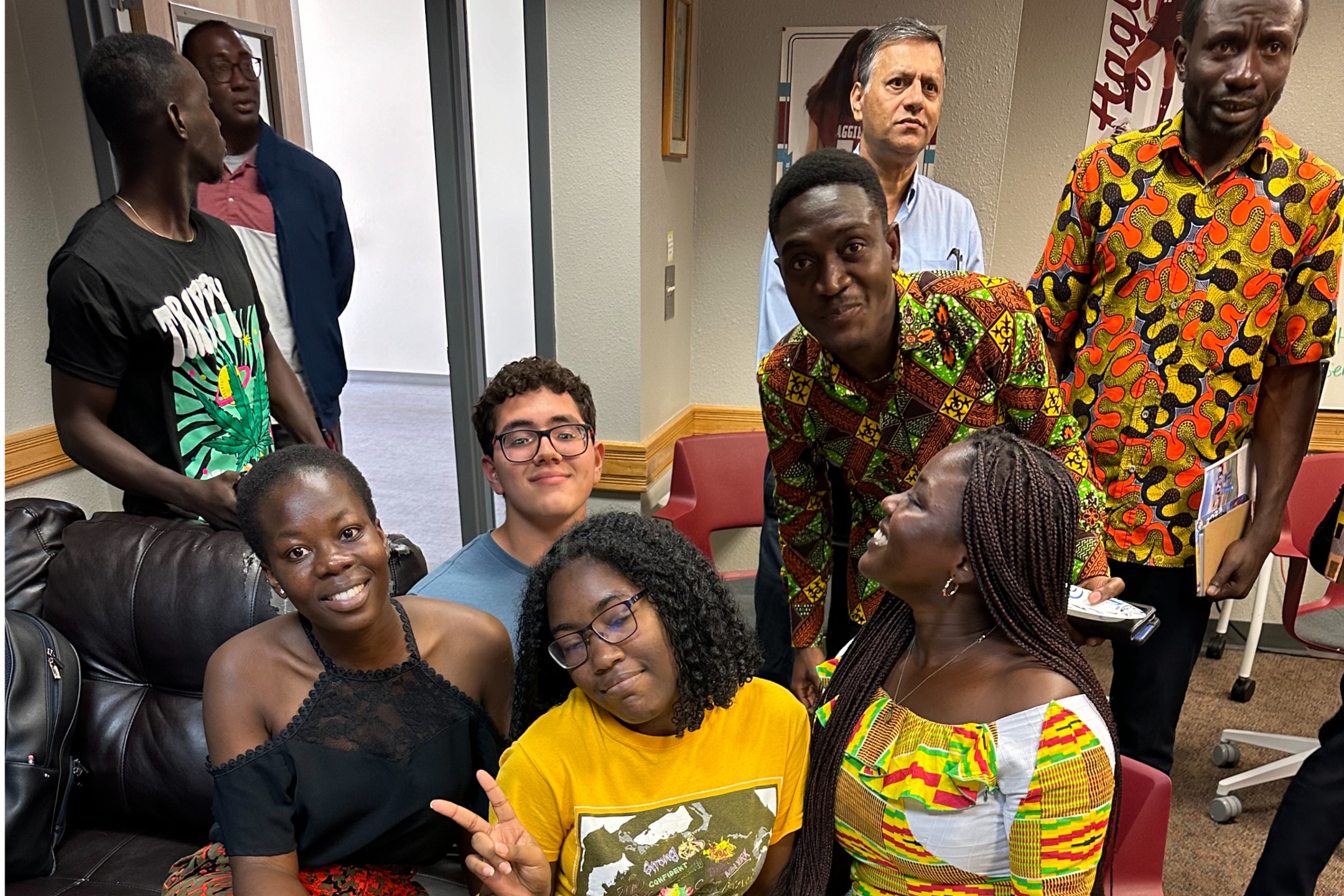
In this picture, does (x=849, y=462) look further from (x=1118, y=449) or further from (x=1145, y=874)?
(x=1145, y=874)

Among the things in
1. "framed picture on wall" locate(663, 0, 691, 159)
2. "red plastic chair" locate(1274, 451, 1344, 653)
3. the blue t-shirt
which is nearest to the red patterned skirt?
the blue t-shirt

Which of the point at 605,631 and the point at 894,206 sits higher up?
the point at 894,206

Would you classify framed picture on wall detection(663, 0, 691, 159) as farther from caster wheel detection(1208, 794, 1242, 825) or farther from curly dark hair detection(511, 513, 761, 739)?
caster wheel detection(1208, 794, 1242, 825)

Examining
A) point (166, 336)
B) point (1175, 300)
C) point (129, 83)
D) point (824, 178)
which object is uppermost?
point (129, 83)

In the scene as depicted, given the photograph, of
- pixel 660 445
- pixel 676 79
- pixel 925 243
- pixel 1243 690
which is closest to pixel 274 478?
pixel 925 243

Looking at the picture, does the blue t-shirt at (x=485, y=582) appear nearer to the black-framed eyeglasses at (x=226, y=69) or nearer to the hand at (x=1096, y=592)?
the hand at (x=1096, y=592)

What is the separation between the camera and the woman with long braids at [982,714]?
3.76 ft

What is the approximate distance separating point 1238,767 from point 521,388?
257cm

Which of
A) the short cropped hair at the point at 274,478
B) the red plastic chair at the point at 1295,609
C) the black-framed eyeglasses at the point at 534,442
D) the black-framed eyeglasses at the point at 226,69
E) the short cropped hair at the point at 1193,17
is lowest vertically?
the red plastic chair at the point at 1295,609

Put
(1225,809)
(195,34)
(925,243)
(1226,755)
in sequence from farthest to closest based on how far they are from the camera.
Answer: (1226,755), (1225,809), (195,34), (925,243)

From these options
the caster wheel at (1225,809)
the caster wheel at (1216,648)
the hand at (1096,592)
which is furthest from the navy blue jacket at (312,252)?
the caster wheel at (1216,648)

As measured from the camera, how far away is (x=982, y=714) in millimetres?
1203

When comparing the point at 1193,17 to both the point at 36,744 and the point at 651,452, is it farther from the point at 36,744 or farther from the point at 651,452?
the point at 36,744

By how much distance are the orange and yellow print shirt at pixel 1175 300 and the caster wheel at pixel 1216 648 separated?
77.5 inches
